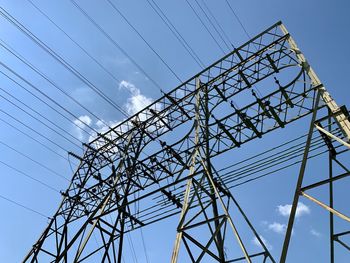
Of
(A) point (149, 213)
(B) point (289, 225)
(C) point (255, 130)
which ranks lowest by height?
(B) point (289, 225)

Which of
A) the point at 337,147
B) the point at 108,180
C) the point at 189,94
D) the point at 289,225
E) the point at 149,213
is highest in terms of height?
the point at 189,94

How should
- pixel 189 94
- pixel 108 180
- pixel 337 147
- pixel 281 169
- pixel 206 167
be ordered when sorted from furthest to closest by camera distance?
pixel 108 180 → pixel 189 94 → pixel 281 169 → pixel 206 167 → pixel 337 147

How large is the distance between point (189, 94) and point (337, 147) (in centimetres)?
752

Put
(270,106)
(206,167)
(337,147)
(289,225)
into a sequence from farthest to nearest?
(270,106) → (206,167) → (337,147) → (289,225)

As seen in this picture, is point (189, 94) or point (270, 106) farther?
point (189, 94)

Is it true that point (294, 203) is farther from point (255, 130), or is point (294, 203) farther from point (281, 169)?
point (255, 130)

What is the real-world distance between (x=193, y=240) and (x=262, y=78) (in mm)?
7869

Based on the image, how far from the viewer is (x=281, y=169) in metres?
11.6

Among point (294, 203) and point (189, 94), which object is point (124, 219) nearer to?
point (189, 94)

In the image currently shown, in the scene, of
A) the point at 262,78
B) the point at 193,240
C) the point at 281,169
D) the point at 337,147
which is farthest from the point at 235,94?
the point at 193,240

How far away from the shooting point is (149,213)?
49.0ft

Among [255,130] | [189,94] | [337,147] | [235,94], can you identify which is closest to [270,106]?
[255,130]

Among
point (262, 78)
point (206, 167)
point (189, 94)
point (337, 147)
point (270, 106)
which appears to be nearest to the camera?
point (337, 147)

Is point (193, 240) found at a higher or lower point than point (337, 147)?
lower
